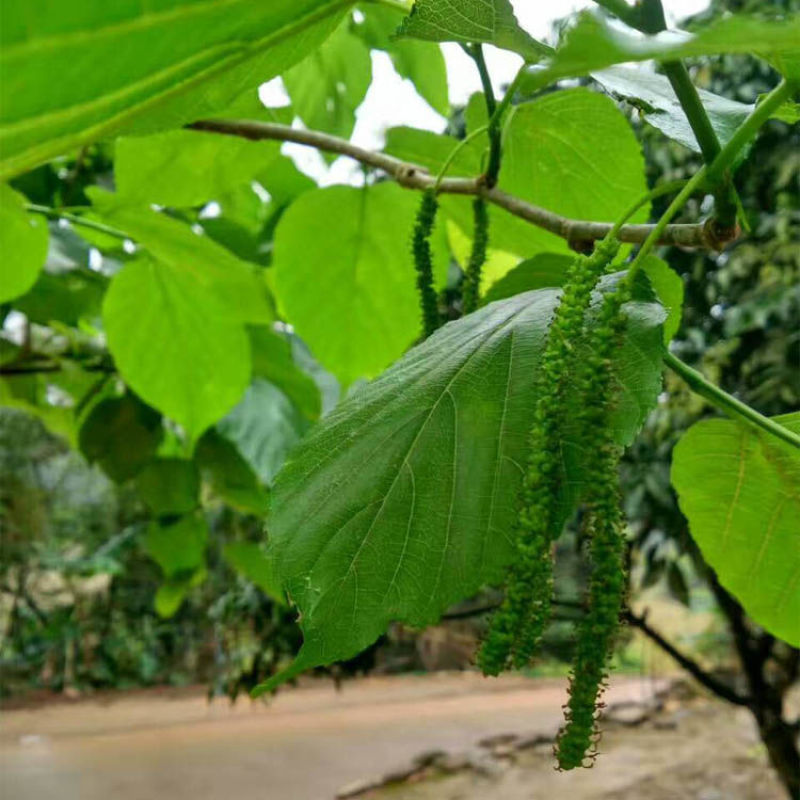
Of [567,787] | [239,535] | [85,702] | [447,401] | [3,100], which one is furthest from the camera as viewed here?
[85,702]

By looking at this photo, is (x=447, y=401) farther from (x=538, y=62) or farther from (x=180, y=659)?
(x=180, y=659)

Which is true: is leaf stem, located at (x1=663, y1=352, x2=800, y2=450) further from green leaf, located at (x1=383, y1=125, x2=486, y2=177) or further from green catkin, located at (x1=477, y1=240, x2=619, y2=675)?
green leaf, located at (x1=383, y1=125, x2=486, y2=177)

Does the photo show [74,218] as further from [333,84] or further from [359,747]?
[359,747]

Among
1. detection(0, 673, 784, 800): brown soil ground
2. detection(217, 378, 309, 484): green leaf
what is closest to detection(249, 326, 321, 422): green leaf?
detection(217, 378, 309, 484): green leaf

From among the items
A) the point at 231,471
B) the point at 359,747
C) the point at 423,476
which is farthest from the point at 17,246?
the point at 359,747

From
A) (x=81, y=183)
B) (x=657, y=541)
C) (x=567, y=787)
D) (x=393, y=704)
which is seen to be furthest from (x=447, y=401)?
(x=393, y=704)

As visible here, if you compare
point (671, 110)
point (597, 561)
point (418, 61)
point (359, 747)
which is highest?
point (418, 61)

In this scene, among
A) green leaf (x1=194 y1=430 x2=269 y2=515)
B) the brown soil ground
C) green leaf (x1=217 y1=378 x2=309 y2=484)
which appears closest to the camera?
green leaf (x1=217 y1=378 x2=309 y2=484)
